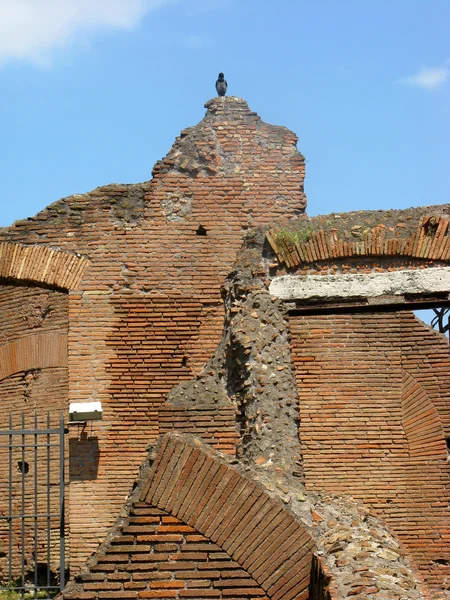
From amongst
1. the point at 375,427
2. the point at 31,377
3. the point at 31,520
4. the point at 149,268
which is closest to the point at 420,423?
the point at 375,427

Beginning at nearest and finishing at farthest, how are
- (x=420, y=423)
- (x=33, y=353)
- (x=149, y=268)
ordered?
1. (x=149, y=268)
2. (x=420, y=423)
3. (x=33, y=353)

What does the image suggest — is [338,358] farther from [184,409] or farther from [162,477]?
[162,477]

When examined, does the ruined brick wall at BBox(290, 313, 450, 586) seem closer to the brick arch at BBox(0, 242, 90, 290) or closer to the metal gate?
the brick arch at BBox(0, 242, 90, 290)

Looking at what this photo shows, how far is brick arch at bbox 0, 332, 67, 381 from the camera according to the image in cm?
1040

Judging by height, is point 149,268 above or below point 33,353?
above

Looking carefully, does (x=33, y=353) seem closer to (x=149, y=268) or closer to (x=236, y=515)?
(x=149, y=268)

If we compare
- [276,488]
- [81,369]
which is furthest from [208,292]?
[276,488]

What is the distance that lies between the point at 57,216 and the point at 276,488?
471cm

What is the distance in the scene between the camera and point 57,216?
9609 millimetres

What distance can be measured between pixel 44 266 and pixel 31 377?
1.83 meters

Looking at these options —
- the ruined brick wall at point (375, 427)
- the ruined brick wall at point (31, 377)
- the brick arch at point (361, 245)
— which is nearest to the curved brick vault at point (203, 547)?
the brick arch at point (361, 245)

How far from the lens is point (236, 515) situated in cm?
549

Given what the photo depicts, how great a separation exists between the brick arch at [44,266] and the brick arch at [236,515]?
4.08 m

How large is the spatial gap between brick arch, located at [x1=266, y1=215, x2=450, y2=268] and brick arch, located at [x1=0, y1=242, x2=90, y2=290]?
226cm
